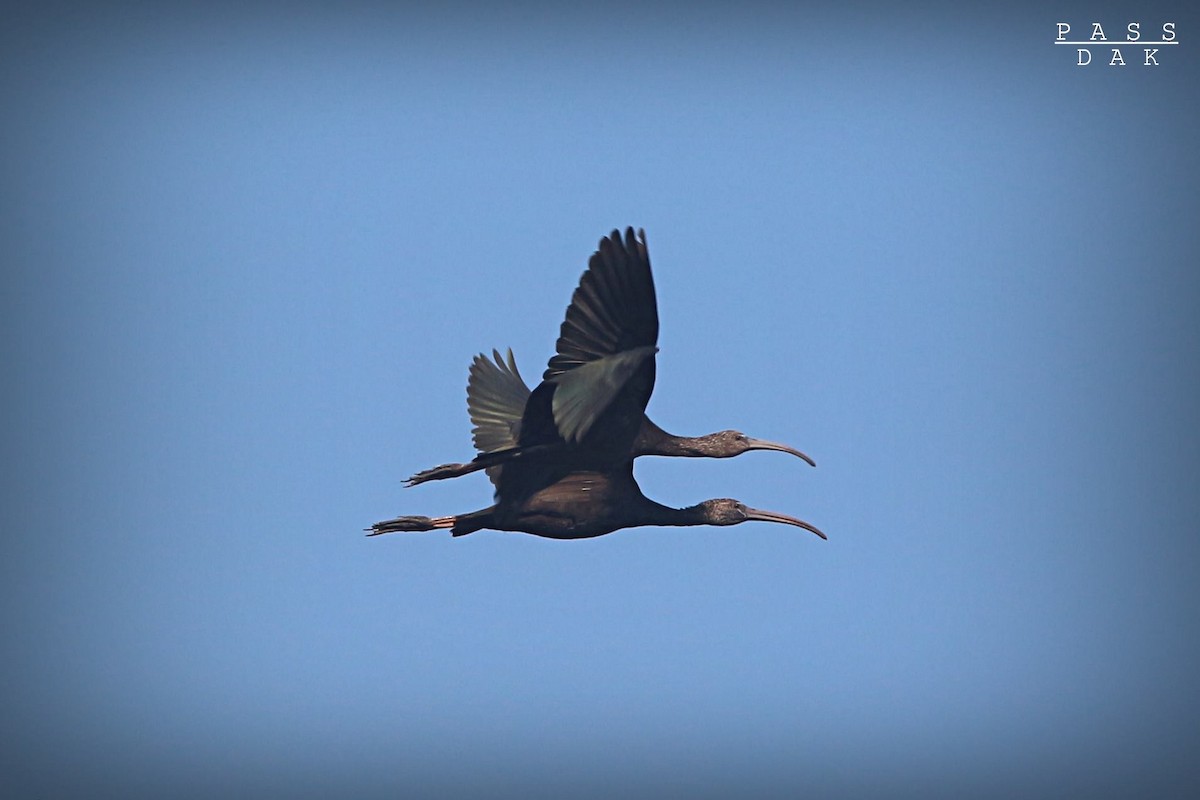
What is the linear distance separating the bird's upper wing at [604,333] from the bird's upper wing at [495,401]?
116 inches

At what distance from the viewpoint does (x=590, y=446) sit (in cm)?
1955

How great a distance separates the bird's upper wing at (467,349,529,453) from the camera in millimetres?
21672

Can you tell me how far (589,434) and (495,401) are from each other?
9.61ft

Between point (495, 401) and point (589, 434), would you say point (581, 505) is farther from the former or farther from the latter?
point (495, 401)

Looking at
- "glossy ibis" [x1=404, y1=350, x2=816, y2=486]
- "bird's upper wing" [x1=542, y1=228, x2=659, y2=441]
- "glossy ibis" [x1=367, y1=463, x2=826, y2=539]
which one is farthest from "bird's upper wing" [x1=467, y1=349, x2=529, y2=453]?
"bird's upper wing" [x1=542, y1=228, x2=659, y2=441]

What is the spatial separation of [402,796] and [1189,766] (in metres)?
15.4

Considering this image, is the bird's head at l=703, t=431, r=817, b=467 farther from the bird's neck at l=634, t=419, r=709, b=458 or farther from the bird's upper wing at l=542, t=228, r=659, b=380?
the bird's upper wing at l=542, t=228, r=659, b=380

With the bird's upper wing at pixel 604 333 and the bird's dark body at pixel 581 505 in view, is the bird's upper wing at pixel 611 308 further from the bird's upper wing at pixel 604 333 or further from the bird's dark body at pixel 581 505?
the bird's dark body at pixel 581 505

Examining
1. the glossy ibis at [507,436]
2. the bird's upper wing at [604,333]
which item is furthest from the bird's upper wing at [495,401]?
the bird's upper wing at [604,333]

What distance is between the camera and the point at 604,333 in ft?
60.1

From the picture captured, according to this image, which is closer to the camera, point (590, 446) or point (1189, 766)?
point (590, 446)

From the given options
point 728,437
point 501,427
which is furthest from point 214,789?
point 728,437

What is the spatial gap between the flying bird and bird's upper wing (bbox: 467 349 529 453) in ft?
0.05

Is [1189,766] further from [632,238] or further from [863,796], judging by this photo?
[632,238]
